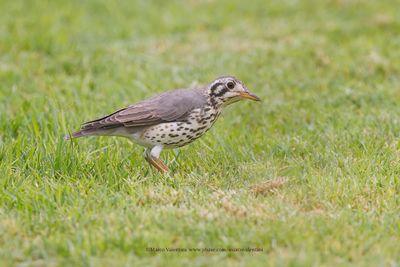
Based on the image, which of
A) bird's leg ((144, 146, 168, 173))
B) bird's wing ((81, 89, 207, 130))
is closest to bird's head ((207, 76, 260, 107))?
bird's wing ((81, 89, 207, 130))

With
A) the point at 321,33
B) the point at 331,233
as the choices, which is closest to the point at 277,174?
the point at 331,233

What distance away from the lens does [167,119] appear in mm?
7672

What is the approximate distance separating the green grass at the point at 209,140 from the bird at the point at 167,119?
0.80 ft

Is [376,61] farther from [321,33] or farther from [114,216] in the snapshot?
[114,216]

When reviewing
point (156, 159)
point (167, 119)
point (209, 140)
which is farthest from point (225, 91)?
point (156, 159)

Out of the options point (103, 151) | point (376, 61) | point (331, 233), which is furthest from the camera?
point (376, 61)

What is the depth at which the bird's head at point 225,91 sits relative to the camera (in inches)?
308

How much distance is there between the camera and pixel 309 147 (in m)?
8.11

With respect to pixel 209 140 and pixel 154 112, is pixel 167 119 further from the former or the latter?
pixel 209 140

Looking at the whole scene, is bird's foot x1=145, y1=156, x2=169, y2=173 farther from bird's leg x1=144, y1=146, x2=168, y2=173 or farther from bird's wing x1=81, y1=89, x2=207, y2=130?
bird's wing x1=81, y1=89, x2=207, y2=130

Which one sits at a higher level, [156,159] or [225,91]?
[225,91]

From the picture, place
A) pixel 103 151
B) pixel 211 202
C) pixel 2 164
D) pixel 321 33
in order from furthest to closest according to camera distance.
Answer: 1. pixel 321 33
2. pixel 103 151
3. pixel 2 164
4. pixel 211 202

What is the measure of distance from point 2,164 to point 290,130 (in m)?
3.49

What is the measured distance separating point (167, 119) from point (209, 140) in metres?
0.97
